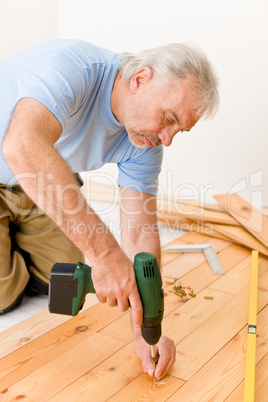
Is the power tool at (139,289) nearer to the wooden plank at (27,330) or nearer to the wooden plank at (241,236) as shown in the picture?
the wooden plank at (27,330)

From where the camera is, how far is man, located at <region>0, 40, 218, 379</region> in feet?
5.08

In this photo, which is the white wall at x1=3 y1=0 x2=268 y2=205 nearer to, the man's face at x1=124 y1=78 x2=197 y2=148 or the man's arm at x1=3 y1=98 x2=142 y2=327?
the man's face at x1=124 y1=78 x2=197 y2=148

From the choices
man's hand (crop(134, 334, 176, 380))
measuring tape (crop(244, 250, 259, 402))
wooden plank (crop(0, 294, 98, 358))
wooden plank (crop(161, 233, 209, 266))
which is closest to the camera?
measuring tape (crop(244, 250, 259, 402))

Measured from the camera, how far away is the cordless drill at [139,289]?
1590 millimetres

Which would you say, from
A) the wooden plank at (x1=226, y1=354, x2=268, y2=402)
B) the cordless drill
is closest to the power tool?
the cordless drill

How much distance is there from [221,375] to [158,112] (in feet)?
3.56

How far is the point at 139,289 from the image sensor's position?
1.60 metres

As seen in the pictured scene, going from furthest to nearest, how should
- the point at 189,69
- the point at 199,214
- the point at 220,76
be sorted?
the point at 220,76 < the point at 199,214 < the point at 189,69

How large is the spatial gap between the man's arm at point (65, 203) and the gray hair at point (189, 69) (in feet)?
1.85

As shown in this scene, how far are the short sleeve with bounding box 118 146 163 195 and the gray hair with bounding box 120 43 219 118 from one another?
43cm

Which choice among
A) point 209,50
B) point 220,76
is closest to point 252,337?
point 220,76

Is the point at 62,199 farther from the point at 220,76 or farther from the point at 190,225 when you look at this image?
the point at 220,76

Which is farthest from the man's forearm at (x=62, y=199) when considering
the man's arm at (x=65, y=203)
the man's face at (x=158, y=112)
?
the man's face at (x=158, y=112)

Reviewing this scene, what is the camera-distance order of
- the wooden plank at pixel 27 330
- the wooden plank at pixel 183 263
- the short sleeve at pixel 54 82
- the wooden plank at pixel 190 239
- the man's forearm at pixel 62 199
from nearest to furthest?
the man's forearm at pixel 62 199 < the short sleeve at pixel 54 82 < the wooden plank at pixel 27 330 < the wooden plank at pixel 183 263 < the wooden plank at pixel 190 239
